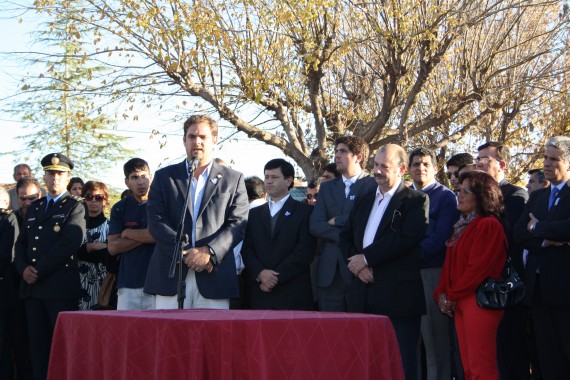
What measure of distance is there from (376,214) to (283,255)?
3.23 feet

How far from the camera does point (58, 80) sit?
46.9 ft

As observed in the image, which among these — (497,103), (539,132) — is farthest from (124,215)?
(539,132)

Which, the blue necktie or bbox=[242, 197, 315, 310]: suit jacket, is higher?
the blue necktie

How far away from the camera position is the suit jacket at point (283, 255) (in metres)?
6.27

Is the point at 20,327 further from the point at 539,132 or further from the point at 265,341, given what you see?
the point at 539,132

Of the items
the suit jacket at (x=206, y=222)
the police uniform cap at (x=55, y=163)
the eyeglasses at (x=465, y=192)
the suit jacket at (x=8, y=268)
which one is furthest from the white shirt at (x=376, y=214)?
the suit jacket at (x=8, y=268)

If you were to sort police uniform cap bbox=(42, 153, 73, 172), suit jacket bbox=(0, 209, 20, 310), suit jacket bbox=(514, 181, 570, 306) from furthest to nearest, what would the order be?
suit jacket bbox=(0, 209, 20, 310), police uniform cap bbox=(42, 153, 73, 172), suit jacket bbox=(514, 181, 570, 306)

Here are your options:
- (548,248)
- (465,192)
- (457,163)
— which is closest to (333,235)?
(465,192)

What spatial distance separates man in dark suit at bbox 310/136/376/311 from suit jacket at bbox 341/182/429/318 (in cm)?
50

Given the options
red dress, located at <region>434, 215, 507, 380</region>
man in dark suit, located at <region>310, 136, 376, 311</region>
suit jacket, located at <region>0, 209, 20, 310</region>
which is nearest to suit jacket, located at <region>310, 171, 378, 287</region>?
man in dark suit, located at <region>310, 136, 376, 311</region>

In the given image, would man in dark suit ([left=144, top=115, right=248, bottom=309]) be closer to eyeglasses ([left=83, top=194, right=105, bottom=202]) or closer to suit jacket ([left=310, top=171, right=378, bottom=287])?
suit jacket ([left=310, top=171, right=378, bottom=287])

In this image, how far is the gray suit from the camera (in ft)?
20.6

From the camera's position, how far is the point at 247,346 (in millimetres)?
3629

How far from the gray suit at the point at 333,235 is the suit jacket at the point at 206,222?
855 mm
